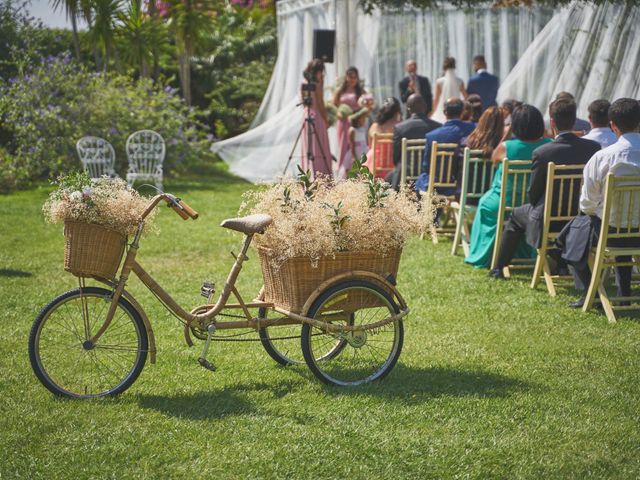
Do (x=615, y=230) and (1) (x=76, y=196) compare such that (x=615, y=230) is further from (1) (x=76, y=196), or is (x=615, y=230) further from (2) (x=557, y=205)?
(1) (x=76, y=196)

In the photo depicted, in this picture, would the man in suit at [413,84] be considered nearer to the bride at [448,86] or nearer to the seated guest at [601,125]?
the bride at [448,86]

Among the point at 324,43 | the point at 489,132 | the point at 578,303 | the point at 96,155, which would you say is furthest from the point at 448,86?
the point at 578,303

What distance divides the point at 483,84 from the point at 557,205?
7616 mm

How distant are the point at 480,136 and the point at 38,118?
882cm

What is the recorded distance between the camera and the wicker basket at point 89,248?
15.3 feet

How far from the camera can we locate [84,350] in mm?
5020

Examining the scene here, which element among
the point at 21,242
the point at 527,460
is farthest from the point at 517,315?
the point at 21,242

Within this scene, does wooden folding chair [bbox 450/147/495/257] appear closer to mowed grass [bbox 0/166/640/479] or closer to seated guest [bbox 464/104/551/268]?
seated guest [bbox 464/104/551/268]

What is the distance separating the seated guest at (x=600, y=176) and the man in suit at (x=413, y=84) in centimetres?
884

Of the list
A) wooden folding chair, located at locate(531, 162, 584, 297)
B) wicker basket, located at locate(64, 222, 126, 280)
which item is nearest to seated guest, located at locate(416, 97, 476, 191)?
wooden folding chair, located at locate(531, 162, 584, 297)

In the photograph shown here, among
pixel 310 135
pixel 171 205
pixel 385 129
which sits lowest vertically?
pixel 310 135

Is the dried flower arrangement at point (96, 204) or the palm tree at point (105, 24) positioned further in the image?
the palm tree at point (105, 24)

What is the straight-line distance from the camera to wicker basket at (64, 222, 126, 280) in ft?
15.3

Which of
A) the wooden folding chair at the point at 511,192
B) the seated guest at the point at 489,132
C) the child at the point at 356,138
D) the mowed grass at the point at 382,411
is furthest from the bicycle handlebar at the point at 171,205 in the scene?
the child at the point at 356,138
